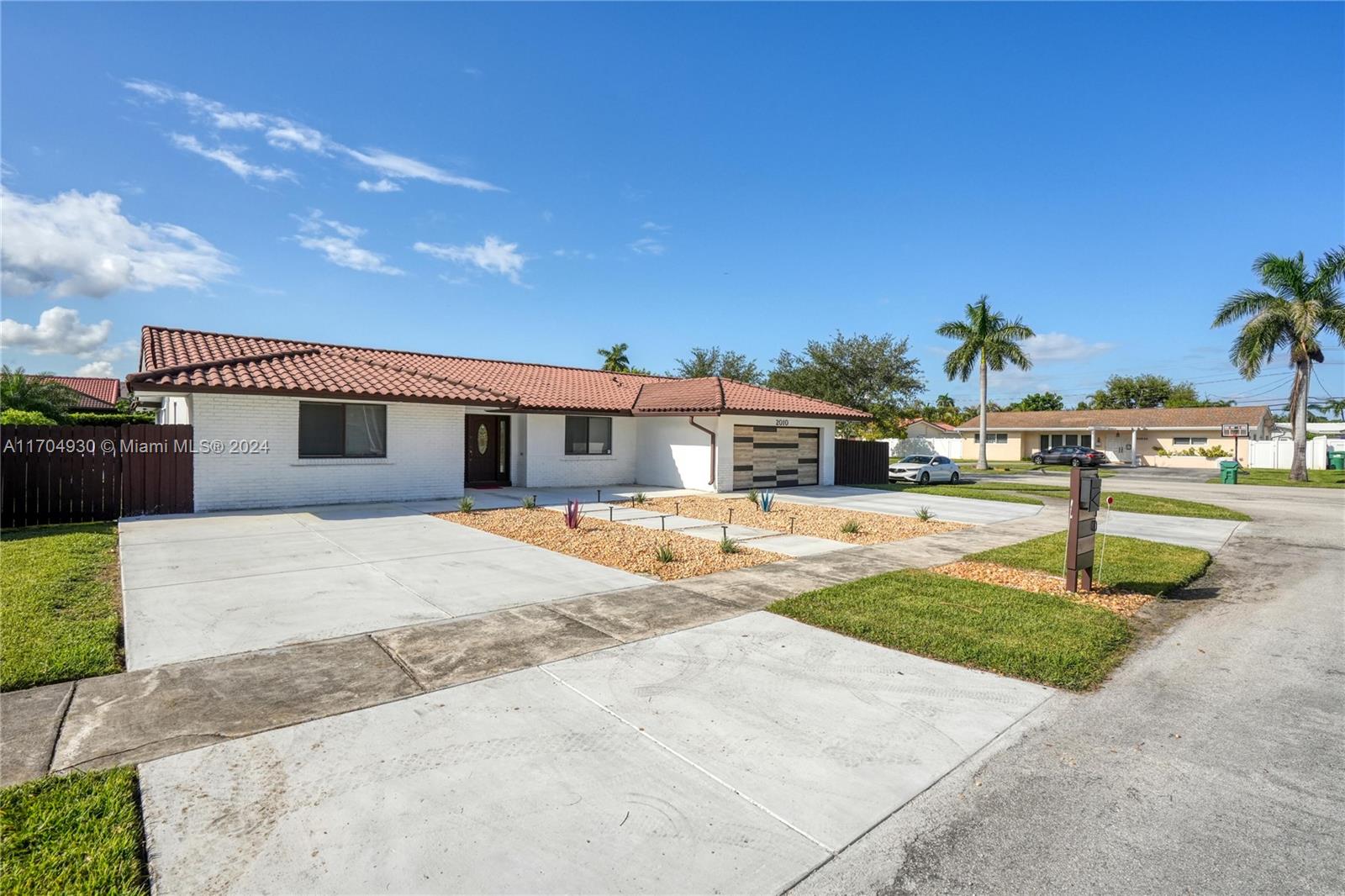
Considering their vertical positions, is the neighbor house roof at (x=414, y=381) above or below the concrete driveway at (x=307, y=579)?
above

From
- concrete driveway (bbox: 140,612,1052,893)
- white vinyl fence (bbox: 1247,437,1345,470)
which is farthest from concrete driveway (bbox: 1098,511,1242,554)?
white vinyl fence (bbox: 1247,437,1345,470)

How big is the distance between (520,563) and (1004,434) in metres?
59.1

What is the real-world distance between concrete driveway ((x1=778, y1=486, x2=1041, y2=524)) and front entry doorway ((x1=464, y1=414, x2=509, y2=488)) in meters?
8.85

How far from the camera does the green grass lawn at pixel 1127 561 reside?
876 centimetres

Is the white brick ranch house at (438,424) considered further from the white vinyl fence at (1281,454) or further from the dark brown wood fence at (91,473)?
the white vinyl fence at (1281,454)

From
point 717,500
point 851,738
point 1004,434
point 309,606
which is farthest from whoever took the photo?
point 1004,434

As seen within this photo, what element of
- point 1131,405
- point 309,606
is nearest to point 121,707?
point 309,606

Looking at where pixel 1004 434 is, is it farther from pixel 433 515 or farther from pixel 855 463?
pixel 433 515

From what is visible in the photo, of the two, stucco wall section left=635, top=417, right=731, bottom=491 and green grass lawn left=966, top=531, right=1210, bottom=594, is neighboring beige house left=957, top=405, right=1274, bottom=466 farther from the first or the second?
green grass lawn left=966, top=531, right=1210, bottom=594

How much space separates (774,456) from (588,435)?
249 inches

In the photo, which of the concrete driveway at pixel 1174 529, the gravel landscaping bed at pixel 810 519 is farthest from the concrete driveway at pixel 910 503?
the concrete driveway at pixel 1174 529

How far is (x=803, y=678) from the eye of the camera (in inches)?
203

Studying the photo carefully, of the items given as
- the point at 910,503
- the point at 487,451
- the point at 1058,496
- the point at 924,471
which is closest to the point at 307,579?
the point at 487,451

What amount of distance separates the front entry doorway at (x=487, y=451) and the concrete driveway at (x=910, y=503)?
8.85 meters
